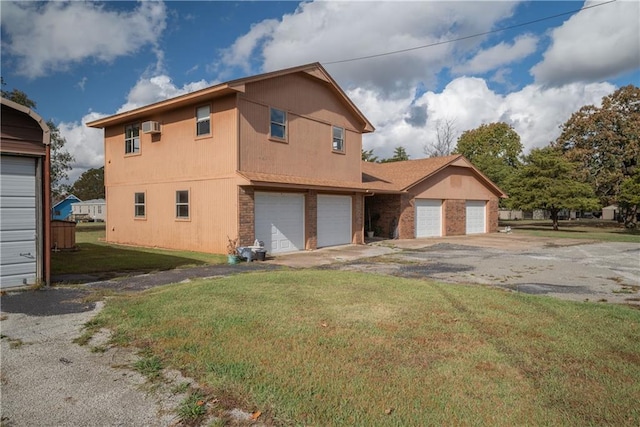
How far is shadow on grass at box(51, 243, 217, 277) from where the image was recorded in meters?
10.4

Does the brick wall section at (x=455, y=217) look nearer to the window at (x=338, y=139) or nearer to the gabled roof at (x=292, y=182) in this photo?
the gabled roof at (x=292, y=182)

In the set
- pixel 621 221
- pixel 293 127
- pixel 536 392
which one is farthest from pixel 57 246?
pixel 621 221

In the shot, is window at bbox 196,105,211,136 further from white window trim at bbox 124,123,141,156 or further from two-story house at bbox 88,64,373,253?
white window trim at bbox 124,123,141,156

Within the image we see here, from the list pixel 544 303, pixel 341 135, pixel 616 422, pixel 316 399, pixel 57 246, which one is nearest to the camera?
pixel 616 422

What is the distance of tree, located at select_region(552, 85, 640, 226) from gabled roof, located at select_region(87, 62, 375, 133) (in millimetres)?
27023

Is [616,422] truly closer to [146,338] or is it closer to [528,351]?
[528,351]

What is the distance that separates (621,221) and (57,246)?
1928 inches

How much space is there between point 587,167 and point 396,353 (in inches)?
1603

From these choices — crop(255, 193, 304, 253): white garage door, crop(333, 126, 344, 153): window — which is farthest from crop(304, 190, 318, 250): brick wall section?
crop(333, 126, 344, 153): window

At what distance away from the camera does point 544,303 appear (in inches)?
259

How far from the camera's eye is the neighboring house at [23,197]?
293 inches

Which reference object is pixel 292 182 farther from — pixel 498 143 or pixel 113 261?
pixel 498 143

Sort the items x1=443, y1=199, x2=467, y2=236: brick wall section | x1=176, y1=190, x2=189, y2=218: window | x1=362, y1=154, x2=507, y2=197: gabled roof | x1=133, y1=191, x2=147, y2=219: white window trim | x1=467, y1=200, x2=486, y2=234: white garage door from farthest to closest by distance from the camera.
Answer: x1=467, y1=200, x2=486, y2=234: white garage door
x1=443, y1=199, x2=467, y2=236: brick wall section
x1=362, y1=154, x2=507, y2=197: gabled roof
x1=133, y1=191, x2=147, y2=219: white window trim
x1=176, y1=190, x2=189, y2=218: window

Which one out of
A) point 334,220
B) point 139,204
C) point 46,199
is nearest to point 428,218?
point 334,220
